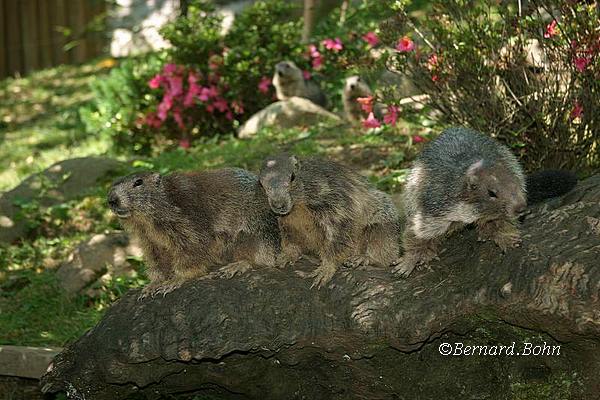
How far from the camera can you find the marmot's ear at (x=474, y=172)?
4703 mm

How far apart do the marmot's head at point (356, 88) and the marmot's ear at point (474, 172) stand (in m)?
5.41

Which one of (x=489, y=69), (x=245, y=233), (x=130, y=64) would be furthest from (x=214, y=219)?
(x=130, y=64)

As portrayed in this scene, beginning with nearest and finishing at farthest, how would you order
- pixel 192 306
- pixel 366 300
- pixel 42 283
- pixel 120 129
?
pixel 366 300
pixel 192 306
pixel 42 283
pixel 120 129

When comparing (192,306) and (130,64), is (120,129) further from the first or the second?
(192,306)

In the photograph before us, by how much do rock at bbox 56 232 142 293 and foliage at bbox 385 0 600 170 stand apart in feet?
10.4

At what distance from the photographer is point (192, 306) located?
5.08 meters

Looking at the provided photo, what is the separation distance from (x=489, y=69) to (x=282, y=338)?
3.11m

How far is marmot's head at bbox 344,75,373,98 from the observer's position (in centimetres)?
1014

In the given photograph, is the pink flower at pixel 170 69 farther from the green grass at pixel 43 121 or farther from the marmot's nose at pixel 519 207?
the marmot's nose at pixel 519 207

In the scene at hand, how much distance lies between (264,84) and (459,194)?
265 inches

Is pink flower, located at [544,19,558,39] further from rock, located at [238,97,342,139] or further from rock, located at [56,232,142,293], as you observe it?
rock, located at [238,97,342,139]

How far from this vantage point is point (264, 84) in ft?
36.6

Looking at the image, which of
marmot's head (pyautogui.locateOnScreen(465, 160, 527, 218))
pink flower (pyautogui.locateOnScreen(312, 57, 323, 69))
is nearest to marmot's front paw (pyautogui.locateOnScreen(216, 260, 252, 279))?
marmot's head (pyautogui.locateOnScreen(465, 160, 527, 218))

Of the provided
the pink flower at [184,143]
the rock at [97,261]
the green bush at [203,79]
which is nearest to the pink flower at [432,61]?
the rock at [97,261]
